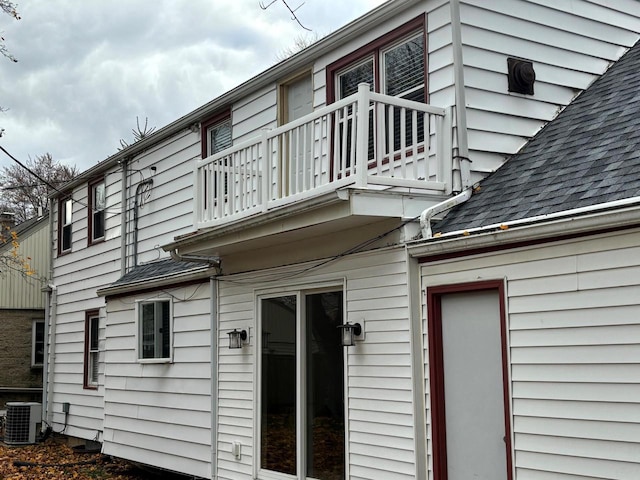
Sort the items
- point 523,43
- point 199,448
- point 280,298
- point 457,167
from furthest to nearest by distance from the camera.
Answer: point 199,448 → point 280,298 → point 523,43 → point 457,167

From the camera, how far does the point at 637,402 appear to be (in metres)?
5.37

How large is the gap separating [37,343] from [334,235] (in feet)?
49.9

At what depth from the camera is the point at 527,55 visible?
8641 millimetres

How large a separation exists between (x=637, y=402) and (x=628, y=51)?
568 centimetres

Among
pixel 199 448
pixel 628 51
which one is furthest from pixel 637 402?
pixel 199 448

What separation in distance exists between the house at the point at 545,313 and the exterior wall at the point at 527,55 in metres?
0.59

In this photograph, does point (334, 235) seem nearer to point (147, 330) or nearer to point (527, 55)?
point (527, 55)

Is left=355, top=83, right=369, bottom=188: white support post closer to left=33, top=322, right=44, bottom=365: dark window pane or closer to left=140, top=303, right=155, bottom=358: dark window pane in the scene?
left=140, top=303, right=155, bottom=358: dark window pane

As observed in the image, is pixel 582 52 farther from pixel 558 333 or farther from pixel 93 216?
pixel 93 216

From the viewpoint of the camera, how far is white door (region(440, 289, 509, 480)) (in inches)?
258

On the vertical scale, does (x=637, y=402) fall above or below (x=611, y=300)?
below

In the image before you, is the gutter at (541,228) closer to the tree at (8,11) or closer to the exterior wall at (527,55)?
the exterior wall at (527,55)

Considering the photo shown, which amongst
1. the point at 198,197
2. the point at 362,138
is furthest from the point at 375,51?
the point at 198,197

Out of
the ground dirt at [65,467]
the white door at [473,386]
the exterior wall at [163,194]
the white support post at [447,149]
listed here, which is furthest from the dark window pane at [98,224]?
the white door at [473,386]
